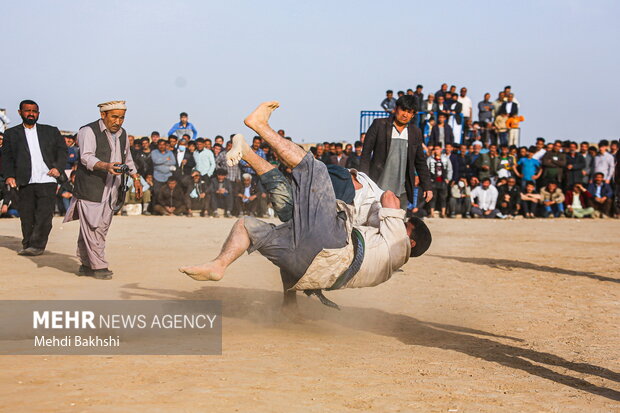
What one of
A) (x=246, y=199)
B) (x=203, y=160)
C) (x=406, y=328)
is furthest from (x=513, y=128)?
(x=406, y=328)

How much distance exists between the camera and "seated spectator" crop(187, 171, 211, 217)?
1948 cm

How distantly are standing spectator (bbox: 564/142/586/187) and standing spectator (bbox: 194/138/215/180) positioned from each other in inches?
376

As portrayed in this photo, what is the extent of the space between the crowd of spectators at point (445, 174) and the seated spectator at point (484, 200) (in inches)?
1.0

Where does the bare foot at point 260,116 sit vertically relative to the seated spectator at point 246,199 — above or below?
above

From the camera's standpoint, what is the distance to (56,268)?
9.47 meters

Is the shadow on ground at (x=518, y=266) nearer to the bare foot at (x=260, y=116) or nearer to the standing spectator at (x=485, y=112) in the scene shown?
the bare foot at (x=260, y=116)

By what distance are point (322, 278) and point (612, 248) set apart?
9079mm

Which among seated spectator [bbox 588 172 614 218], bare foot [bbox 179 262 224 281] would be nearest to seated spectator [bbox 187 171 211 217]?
seated spectator [bbox 588 172 614 218]

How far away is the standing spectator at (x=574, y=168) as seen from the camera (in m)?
20.8

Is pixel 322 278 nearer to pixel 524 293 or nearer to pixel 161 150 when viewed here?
pixel 524 293

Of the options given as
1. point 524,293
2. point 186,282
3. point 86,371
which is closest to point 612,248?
point 524,293

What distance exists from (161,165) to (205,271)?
46.7ft

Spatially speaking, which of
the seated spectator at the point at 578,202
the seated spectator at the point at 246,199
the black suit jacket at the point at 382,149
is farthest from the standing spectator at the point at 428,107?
the black suit jacket at the point at 382,149

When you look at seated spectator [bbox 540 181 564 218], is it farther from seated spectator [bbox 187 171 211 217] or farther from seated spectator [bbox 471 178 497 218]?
seated spectator [bbox 187 171 211 217]
